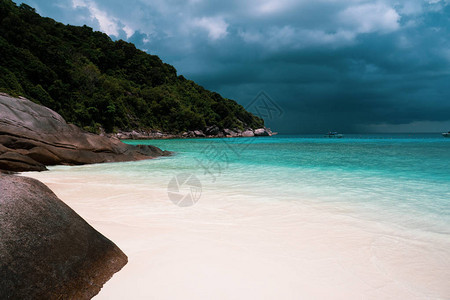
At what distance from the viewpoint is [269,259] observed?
2.85 m

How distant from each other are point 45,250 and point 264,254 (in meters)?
2.12

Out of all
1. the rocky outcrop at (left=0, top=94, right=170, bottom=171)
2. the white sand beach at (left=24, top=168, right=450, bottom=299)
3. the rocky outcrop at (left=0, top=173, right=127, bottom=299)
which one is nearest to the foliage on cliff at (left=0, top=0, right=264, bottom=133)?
the rocky outcrop at (left=0, top=94, right=170, bottom=171)

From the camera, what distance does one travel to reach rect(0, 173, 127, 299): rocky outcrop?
1.75m

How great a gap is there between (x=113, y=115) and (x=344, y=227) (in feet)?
189

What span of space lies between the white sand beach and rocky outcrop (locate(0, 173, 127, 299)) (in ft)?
0.70

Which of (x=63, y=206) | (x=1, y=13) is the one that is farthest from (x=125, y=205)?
(x=1, y=13)

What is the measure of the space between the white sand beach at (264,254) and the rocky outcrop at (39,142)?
693 centimetres

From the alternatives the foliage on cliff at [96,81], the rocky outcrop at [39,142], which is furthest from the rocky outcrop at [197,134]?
the rocky outcrop at [39,142]

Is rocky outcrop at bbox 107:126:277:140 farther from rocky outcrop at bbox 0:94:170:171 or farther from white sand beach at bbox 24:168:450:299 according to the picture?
white sand beach at bbox 24:168:450:299

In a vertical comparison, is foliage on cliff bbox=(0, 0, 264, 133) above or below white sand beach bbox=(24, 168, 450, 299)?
above

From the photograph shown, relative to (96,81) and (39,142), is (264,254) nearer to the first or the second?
(39,142)

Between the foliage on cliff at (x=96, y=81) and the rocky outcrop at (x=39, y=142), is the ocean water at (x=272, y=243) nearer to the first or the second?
the rocky outcrop at (x=39, y=142)

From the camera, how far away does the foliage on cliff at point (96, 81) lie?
42.3 meters

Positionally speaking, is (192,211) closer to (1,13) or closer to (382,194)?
(382,194)
